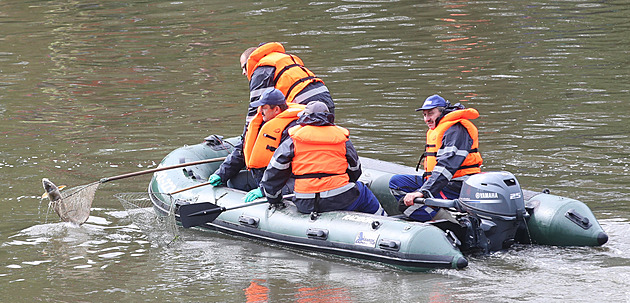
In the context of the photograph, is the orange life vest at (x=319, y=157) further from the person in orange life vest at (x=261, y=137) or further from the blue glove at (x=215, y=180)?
the blue glove at (x=215, y=180)

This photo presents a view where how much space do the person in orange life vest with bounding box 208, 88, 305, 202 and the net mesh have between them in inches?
40.3

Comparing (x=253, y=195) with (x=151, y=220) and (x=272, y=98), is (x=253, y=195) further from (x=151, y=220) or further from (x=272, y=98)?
(x=151, y=220)

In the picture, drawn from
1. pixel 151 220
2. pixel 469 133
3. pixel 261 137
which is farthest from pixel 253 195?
pixel 469 133

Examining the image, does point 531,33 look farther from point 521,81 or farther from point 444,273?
point 444,273

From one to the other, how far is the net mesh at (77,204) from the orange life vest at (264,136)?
135 cm

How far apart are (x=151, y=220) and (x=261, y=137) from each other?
1448mm

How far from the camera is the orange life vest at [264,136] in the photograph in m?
7.14

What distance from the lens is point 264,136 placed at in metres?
7.22

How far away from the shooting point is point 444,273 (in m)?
6.10

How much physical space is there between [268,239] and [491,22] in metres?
11.4

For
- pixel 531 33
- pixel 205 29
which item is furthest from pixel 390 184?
pixel 205 29

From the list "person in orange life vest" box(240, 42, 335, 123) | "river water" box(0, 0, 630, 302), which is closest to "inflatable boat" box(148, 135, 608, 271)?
"river water" box(0, 0, 630, 302)

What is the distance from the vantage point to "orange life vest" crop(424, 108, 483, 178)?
21.7 feet

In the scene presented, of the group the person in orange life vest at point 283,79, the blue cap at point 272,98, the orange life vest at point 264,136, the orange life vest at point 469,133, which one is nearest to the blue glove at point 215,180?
the orange life vest at point 264,136
